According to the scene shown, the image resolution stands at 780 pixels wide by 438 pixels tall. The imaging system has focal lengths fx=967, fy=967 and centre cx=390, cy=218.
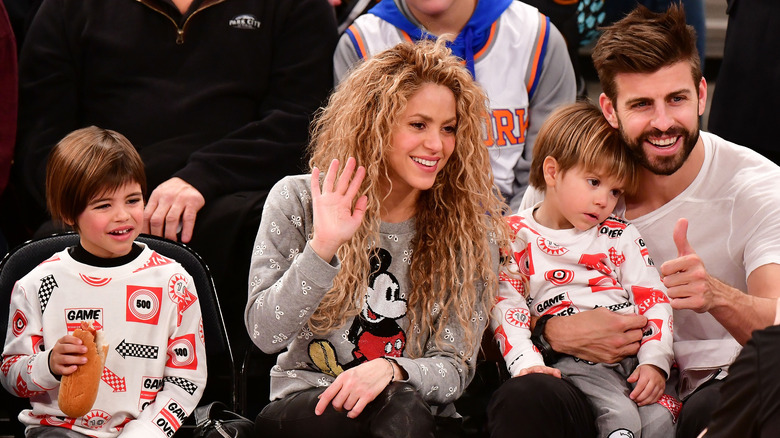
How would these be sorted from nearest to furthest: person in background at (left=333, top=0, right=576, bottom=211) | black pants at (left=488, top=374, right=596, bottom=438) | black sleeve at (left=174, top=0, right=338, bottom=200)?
1. black pants at (left=488, top=374, right=596, bottom=438)
2. black sleeve at (left=174, top=0, right=338, bottom=200)
3. person in background at (left=333, top=0, right=576, bottom=211)

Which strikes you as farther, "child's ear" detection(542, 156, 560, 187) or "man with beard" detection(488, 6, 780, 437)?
"child's ear" detection(542, 156, 560, 187)

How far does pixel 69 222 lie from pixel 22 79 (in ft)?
3.47

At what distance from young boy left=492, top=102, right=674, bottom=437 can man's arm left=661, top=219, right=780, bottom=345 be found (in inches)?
7.4

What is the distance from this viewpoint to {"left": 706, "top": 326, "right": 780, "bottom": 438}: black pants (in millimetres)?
1590

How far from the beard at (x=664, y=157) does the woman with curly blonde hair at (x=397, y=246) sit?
1.42ft

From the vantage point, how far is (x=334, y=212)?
229 centimetres

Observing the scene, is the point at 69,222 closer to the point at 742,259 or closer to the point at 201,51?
the point at 201,51

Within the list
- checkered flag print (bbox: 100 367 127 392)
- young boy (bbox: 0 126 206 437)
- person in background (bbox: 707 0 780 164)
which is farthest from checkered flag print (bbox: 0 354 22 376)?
person in background (bbox: 707 0 780 164)

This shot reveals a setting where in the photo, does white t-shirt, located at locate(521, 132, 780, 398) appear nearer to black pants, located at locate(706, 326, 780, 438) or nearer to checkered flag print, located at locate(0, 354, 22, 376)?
black pants, located at locate(706, 326, 780, 438)

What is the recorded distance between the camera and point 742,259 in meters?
2.77

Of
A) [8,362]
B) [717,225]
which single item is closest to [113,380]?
[8,362]

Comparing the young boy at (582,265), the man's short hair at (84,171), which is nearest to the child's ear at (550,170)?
the young boy at (582,265)

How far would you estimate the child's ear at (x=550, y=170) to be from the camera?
2.81 m

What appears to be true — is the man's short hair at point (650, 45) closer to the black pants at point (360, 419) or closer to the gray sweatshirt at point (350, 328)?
the gray sweatshirt at point (350, 328)
